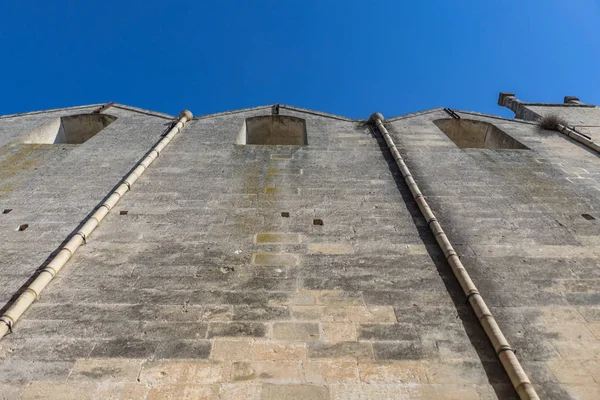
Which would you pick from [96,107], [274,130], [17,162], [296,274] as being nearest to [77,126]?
[96,107]

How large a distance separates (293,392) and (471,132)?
419 inches

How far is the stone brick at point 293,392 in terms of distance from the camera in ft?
12.4

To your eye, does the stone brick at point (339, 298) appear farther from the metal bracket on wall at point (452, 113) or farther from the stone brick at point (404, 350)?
the metal bracket on wall at point (452, 113)

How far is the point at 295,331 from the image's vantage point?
4461 mm

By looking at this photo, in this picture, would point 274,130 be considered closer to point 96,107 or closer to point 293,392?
point 96,107

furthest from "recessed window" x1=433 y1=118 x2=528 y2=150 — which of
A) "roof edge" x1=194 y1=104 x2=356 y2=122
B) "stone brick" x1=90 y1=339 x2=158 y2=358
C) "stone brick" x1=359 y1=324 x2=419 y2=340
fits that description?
"stone brick" x1=90 y1=339 x2=158 y2=358

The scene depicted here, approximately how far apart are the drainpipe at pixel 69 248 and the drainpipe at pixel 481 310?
16.6 feet

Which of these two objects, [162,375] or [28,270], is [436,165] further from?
[28,270]

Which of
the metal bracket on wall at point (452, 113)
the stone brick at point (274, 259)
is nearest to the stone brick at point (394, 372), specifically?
the stone brick at point (274, 259)

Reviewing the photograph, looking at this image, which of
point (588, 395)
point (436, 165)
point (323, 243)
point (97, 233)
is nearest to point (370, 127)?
point (436, 165)

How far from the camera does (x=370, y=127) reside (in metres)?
10.6

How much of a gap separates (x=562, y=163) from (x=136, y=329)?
8944mm

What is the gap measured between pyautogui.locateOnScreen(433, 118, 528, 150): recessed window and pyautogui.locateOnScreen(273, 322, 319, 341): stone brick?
8.81 m

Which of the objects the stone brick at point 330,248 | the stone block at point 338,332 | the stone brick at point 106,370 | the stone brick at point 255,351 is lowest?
the stone brick at point 106,370
